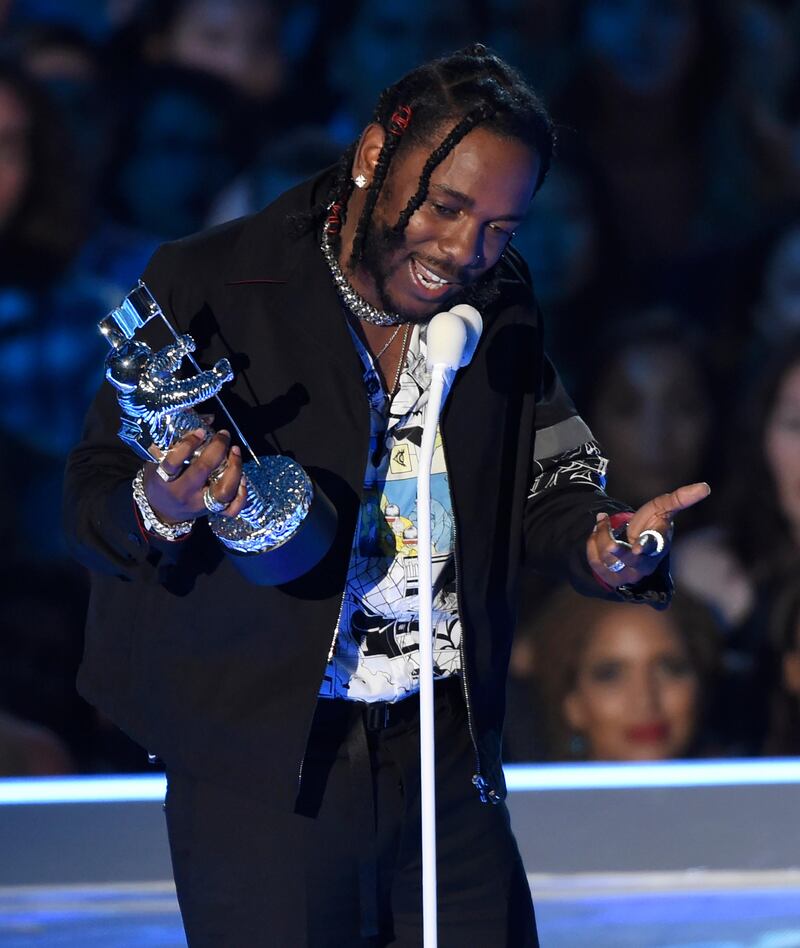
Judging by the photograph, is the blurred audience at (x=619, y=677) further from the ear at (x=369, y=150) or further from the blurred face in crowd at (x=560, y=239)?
the ear at (x=369, y=150)

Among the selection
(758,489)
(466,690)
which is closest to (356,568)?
(466,690)

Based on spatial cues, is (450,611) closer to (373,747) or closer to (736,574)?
(373,747)

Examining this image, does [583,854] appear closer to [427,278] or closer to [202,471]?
[427,278]

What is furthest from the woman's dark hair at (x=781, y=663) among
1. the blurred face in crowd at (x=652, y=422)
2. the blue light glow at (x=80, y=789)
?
the blue light glow at (x=80, y=789)

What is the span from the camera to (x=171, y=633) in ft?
4.33

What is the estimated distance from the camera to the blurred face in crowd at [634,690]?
3066mm

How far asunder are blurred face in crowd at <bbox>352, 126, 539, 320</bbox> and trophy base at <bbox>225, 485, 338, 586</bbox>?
0.95ft

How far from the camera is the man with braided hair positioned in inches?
50.3

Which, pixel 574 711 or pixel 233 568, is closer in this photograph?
pixel 233 568

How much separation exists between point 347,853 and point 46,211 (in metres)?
2.06

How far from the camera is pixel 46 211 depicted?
2955 mm

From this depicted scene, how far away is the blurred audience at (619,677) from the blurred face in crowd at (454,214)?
1.85 meters

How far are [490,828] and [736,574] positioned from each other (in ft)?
6.05

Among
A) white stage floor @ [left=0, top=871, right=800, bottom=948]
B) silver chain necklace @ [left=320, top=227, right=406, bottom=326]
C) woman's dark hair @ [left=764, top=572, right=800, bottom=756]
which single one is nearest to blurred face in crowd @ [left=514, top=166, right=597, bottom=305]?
woman's dark hair @ [left=764, top=572, right=800, bottom=756]
